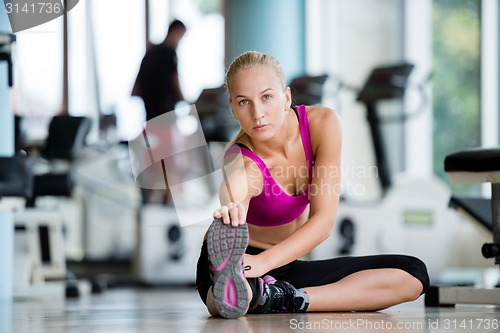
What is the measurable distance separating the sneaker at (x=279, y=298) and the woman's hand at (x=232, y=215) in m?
0.28

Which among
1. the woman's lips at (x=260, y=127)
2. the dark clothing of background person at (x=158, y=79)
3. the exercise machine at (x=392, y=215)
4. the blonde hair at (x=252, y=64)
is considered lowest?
the exercise machine at (x=392, y=215)

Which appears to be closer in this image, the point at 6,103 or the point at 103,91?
the point at 6,103

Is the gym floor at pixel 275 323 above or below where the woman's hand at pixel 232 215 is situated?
below

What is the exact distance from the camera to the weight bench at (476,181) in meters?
2.65

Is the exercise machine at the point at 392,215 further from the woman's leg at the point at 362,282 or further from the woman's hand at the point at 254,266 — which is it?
the woman's hand at the point at 254,266

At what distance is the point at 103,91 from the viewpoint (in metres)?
7.11

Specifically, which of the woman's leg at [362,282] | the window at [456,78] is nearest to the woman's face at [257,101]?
the woman's leg at [362,282]

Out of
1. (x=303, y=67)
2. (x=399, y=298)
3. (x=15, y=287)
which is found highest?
(x=303, y=67)

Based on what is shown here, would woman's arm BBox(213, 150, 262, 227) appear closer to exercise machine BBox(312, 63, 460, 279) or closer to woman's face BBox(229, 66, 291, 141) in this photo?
woman's face BBox(229, 66, 291, 141)

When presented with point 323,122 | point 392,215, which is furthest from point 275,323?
point 392,215

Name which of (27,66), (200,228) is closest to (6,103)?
(200,228)

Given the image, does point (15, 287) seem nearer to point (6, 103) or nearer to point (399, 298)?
point (6, 103)

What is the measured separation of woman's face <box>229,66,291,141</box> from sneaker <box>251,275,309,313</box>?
1.19ft

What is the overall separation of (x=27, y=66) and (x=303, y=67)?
2.17m
